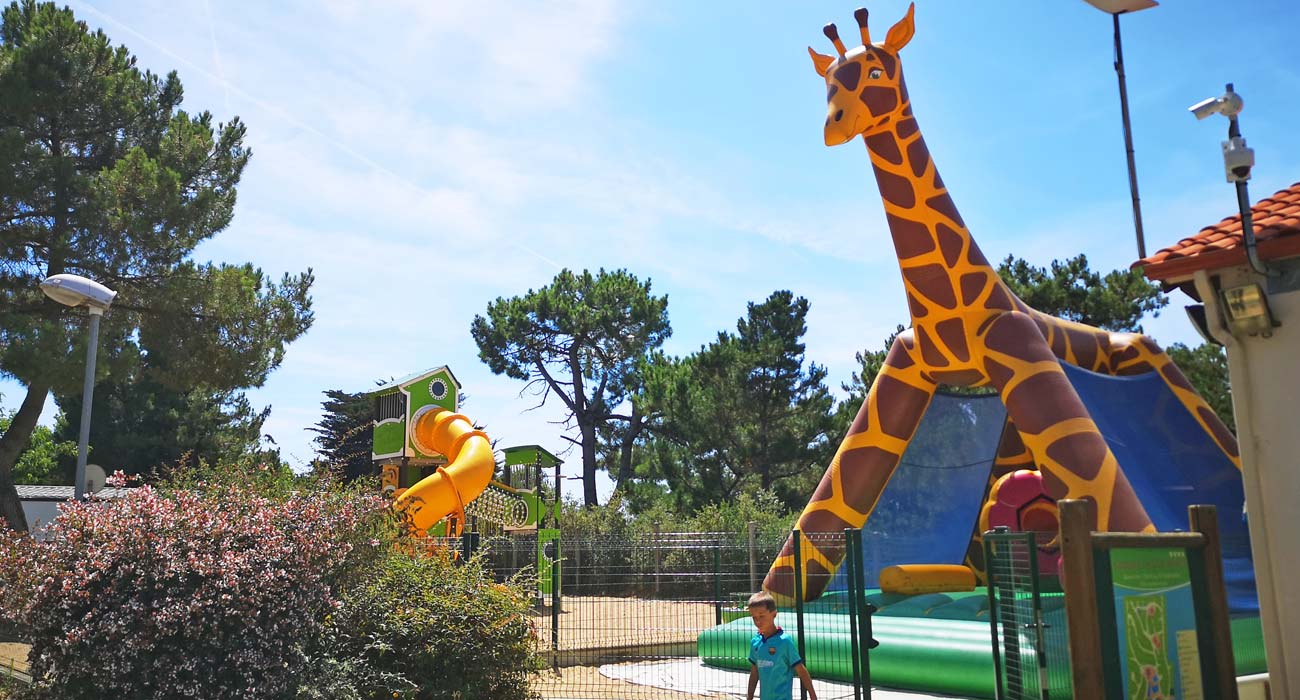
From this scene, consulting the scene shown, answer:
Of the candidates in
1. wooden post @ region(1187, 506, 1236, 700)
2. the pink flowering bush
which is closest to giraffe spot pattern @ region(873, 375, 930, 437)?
wooden post @ region(1187, 506, 1236, 700)

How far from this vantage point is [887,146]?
43.7 ft

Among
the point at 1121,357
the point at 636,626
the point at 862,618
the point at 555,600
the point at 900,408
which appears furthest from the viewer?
the point at 1121,357

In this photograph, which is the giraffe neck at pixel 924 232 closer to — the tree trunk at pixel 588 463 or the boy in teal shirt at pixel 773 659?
the boy in teal shirt at pixel 773 659

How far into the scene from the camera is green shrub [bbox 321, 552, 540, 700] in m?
7.88

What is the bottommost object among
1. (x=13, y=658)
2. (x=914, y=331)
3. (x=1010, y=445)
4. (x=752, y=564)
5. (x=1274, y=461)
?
(x=13, y=658)

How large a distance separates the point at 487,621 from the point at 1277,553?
5781mm

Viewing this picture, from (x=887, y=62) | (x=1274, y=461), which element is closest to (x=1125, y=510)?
(x=1274, y=461)

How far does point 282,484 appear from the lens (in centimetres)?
981

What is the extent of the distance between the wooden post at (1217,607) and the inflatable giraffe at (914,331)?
20.0 feet

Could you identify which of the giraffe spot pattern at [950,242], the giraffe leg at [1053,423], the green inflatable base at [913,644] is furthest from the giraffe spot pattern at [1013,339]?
the green inflatable base at [913,644]

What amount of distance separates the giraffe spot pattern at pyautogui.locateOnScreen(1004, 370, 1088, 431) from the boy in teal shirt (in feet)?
21.6

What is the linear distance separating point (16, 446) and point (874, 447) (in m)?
15.0

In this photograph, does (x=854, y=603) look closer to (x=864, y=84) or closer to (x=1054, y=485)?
(x=1054, y=485)

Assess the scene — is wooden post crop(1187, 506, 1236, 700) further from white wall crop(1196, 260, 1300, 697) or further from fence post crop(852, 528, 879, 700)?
fence post crop(852, 528, 879, 700)
